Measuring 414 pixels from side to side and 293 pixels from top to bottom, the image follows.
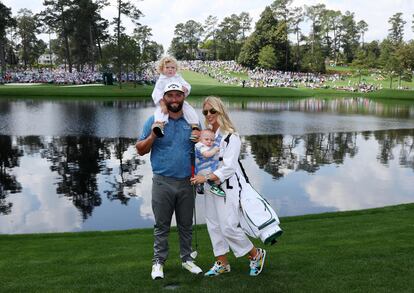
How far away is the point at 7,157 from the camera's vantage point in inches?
689

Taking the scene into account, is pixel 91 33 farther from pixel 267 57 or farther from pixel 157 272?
pixel 157 272

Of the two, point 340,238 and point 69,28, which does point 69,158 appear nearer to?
point 340,238

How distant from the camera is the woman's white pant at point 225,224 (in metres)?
5.15

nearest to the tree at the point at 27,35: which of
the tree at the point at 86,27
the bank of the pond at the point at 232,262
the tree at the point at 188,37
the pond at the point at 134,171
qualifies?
the tree at the point at 86,27

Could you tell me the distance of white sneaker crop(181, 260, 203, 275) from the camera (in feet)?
17.8

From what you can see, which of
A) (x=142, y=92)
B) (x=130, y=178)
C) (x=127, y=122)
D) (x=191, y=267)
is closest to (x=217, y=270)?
(x=191, y=267)

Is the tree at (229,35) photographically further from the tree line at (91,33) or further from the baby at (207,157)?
the baby at (207,157)

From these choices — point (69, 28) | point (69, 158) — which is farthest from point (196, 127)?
point (69, 28)

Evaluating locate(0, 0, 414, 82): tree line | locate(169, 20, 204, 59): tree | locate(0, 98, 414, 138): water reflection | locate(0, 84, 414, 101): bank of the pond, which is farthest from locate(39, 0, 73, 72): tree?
locate(169, 20, 204, 59): tree

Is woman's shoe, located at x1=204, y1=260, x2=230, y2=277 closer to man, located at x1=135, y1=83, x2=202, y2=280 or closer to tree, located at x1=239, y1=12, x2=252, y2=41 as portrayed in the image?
man, located at x1=135, y1=83, x2=202, y2=280

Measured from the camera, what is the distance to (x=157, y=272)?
5.30 metres

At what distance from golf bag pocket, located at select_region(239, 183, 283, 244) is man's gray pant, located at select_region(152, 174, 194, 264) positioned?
683 mm

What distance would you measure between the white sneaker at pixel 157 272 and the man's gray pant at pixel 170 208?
6cm

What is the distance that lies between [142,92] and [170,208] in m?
52.0
